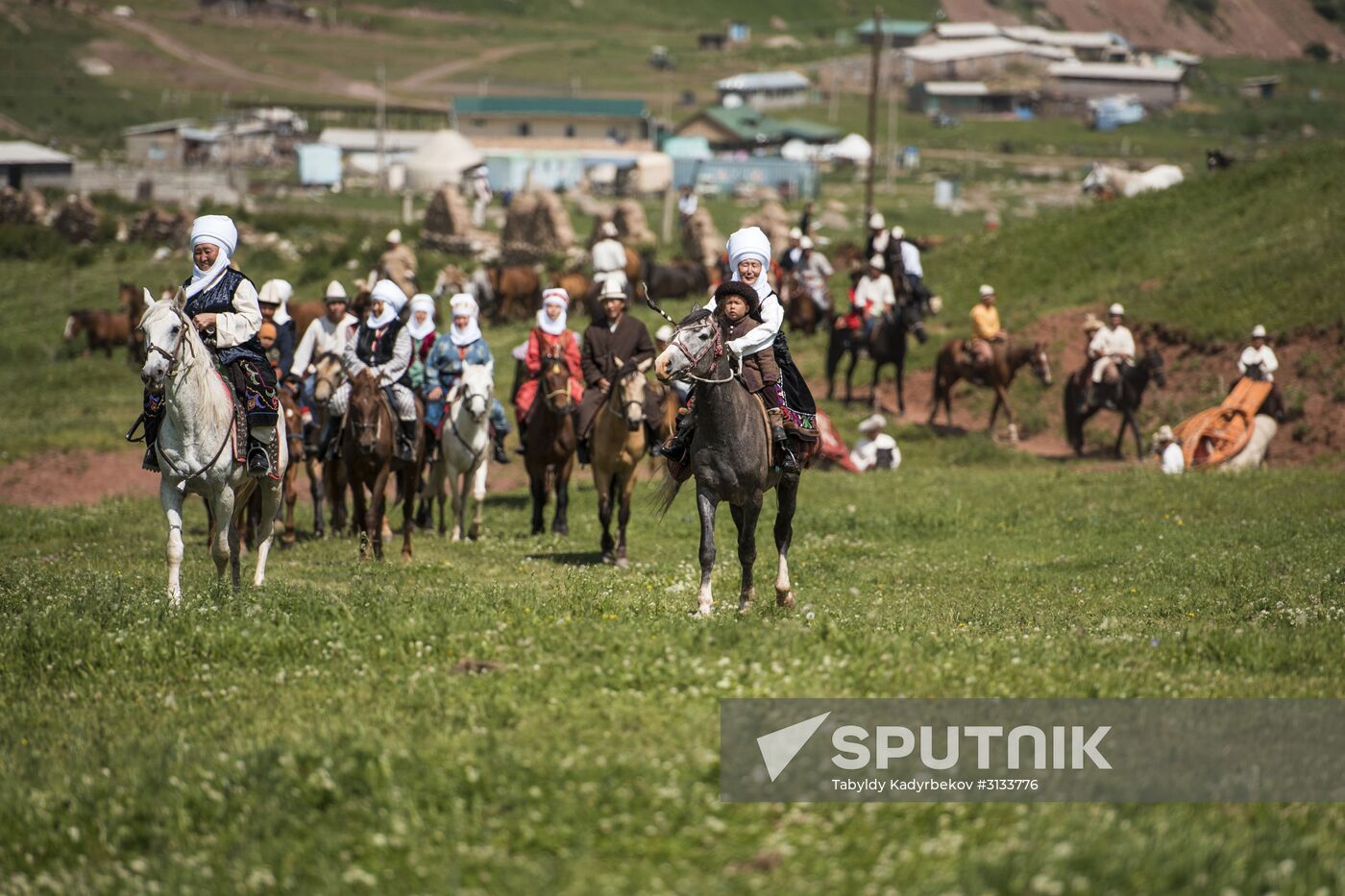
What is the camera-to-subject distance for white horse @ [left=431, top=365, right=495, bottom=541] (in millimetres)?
19469

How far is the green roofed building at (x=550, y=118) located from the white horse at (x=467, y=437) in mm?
93379

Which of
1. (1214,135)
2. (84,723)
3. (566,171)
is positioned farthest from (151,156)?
(84,723)

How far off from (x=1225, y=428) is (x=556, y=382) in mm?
12681

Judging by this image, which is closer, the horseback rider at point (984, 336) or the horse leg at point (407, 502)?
the horse leg at point (407, 502)

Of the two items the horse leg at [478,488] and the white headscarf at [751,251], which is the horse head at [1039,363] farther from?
the white headscarf at [751,251]

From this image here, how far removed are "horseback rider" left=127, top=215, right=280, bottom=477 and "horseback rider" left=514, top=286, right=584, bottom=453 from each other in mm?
5864

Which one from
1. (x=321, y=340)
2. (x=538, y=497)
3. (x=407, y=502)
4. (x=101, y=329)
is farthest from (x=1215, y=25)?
(x=407, y=502)

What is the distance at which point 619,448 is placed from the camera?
1817 centimetres

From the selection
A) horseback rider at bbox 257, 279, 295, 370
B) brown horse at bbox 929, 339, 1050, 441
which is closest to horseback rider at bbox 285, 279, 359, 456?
horseback rider at bbox 257, 279, 295, 370

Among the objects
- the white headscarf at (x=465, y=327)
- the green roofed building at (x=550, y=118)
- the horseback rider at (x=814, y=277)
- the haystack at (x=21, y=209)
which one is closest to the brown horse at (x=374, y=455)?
the white headscarf at (x=465, y=327)

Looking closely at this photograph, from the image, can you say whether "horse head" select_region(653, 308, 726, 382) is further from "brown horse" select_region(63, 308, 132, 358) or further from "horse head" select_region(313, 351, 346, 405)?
"brown horse" select_region(63, 308, 132, 358)

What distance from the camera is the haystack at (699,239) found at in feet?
164

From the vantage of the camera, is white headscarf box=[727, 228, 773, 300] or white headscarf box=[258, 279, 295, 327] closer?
white headscarf box=[727, 228, 773, 300]

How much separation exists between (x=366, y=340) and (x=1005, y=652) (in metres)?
9.95
